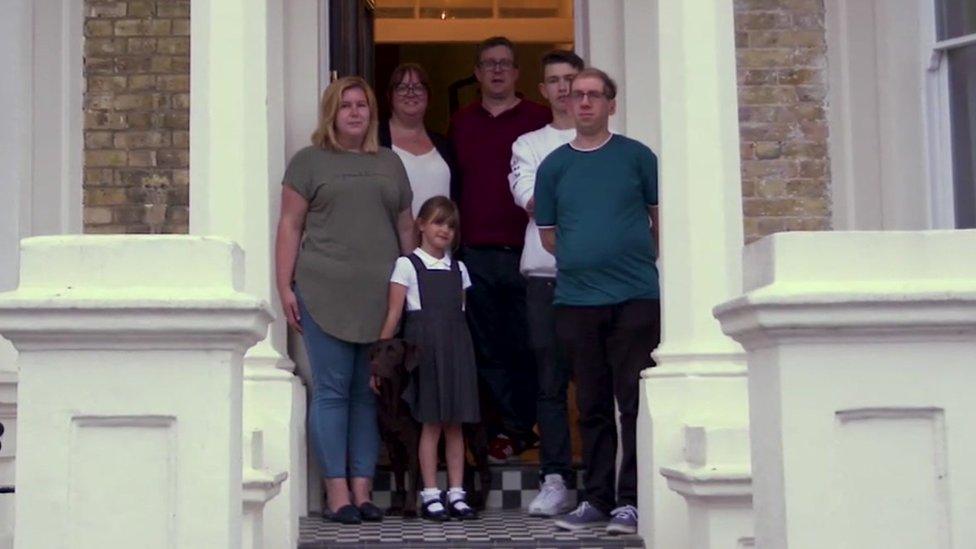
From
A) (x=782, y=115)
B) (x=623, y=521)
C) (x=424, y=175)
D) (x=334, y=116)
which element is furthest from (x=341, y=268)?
(x=782, y=115)

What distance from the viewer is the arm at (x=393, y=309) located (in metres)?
6.47

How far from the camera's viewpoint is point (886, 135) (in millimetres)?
7516

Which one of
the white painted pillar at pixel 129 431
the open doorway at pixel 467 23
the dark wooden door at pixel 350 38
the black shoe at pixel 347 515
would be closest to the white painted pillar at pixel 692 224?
the black shoe at pixel 347 515

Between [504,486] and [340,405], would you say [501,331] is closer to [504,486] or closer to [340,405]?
[504,486]

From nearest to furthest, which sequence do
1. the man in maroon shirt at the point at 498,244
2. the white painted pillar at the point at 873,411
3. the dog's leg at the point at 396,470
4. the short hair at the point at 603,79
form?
the white painted pillar at the point at 873,411
the short hair at the point at 603,79
the dog's leg at the point at 396,470
the man in maroon shirt at the point at 498,244

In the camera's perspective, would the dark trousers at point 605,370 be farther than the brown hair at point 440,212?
No

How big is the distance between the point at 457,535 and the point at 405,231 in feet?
4.30

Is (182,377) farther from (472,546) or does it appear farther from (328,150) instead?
(328,150)

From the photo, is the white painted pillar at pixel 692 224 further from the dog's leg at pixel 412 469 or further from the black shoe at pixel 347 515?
the black shoe at pixel 347 515

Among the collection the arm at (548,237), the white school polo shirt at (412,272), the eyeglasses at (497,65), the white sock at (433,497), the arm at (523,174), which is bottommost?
the white sock at (433,497)

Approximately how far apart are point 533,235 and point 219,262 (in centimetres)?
255

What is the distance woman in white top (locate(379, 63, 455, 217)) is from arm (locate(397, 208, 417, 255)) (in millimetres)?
309

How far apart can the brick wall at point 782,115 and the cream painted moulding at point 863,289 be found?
10.6 feet

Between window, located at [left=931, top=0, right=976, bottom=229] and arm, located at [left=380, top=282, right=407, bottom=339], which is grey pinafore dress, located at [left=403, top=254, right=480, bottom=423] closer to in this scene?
arm, located at [left=380, top=282, right=407, bottom=339]
